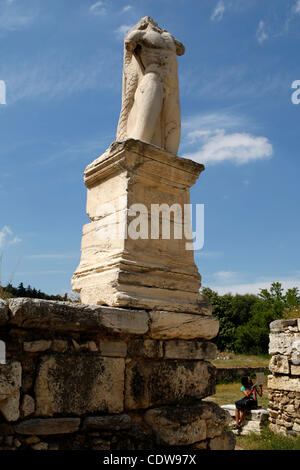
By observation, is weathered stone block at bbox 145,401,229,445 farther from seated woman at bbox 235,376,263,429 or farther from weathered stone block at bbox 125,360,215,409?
seated woman at bbox 235,376,263,429

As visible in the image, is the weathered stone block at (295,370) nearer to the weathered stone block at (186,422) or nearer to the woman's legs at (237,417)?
the woman's legs at (237,417)

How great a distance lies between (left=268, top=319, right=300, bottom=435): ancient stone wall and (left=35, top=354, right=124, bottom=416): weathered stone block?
5.65 metres

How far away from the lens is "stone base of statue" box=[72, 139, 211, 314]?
3.64 metres

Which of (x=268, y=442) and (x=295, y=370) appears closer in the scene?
(x=268, y=442)

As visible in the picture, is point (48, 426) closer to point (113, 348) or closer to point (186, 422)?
point (113, 348)

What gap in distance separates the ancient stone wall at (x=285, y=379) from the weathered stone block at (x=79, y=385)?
565cm

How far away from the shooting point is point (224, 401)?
10.9 metres

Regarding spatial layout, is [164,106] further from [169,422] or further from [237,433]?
[237,433]

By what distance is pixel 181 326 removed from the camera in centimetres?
370

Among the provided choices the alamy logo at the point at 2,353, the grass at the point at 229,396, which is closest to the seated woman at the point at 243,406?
the grass at the point at 229,396

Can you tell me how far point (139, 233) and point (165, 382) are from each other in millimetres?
1314

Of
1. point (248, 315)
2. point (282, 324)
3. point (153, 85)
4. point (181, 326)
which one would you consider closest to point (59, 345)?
point (181, 326)

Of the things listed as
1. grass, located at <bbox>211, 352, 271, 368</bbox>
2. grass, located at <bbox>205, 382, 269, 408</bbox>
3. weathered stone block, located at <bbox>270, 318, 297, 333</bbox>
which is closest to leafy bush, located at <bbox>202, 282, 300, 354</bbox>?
grass, located at <bbox>211, 352, 271, 368</bbox>
